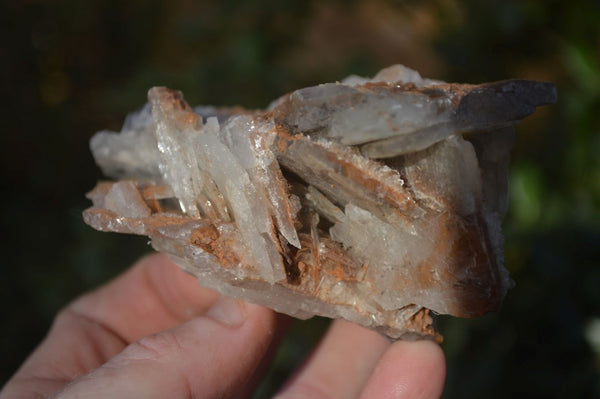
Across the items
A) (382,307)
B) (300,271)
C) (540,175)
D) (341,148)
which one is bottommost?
(540,175)

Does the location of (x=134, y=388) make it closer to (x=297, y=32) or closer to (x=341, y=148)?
(x=341, y=148)

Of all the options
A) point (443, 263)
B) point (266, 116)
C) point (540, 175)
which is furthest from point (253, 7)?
point (443, 263)

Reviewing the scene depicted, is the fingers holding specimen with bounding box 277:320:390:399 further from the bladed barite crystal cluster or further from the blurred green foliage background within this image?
the blurred green foliage background

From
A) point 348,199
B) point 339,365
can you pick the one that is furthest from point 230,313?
point 339,365

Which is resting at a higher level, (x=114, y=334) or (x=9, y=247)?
(x=114, y=334)

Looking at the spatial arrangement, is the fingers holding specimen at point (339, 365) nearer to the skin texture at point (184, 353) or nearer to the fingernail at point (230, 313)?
the skin texture at point (184, 353)

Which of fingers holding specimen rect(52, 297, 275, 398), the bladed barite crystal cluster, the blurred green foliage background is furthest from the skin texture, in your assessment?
the blurred green foliage background

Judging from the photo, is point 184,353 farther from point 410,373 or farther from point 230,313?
point 410,373
